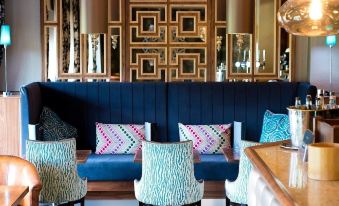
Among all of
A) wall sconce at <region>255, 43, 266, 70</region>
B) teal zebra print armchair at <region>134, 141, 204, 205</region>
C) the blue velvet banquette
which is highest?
wall sconce at <region>255, 43, 266, 70</region>

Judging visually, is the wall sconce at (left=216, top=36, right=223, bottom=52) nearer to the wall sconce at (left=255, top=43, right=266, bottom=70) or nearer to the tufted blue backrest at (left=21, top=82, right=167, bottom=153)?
the wall sconce at (left=255, top=43, right=266, bottom=70)

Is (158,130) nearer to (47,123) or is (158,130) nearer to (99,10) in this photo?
(47,123)

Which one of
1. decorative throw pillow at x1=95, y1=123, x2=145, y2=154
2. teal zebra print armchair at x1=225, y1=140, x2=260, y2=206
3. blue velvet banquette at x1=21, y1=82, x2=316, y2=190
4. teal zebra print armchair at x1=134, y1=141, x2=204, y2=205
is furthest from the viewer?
blue velvet banquette at x1=21, y1=82, x2=316, y2=190

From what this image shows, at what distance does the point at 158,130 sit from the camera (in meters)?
5.61

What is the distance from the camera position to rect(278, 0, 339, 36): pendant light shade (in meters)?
2.77

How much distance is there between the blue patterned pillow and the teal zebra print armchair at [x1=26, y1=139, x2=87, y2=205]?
7.16ft

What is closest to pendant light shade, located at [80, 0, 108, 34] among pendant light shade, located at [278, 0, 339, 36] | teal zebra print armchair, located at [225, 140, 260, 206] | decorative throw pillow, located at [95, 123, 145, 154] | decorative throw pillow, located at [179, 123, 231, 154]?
decorative throw pillow, located at [95, 123, 145, 154]

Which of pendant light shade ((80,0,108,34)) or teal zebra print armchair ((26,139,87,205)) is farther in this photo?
pendant light shade ((80,0,108,34))

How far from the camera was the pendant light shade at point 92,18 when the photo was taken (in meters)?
4.64

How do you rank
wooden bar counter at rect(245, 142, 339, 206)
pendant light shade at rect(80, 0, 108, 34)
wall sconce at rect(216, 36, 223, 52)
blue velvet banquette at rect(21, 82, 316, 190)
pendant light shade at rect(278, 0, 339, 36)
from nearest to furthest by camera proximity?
wooden bar counter at rect(245, 142, 339, 206), pendant light shade at rect(278, 0, 339, 36), pendant light shade at rect(80, 0, 108, 34), blue velvet banquette at rect(21, 82, 316, 190), wall sconce at rect(216, 36, 223, 52)

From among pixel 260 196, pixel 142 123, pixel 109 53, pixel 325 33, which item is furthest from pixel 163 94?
pixel 260 196

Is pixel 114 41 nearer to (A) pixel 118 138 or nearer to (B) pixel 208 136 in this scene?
(A) pixel 118 138

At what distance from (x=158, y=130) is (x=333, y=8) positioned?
312 centimetres

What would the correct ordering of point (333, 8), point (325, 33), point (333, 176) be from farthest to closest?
point (325, 33), point (333, 8), point (333, 176)
